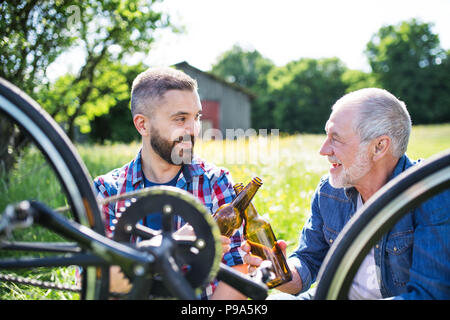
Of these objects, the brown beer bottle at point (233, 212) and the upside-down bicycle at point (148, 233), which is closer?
the upside-down bicycle at point (148, 233)

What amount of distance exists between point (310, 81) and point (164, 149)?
65309 millimetres

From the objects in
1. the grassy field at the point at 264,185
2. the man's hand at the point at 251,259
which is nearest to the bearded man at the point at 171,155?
the man's hand at the point at 251,259

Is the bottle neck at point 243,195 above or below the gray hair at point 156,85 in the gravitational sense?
below

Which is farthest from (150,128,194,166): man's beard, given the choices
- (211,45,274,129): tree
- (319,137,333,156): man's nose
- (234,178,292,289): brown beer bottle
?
(211,45,274,129): tree

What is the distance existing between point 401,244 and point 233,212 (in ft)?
2.68

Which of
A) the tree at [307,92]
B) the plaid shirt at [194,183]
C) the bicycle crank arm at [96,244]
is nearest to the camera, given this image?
the bicycle crank arm at [96,244]

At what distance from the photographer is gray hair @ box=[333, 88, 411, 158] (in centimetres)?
203

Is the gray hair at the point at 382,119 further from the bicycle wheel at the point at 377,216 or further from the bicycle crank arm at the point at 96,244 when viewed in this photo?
the bicycle crank arm at the point at 96,244

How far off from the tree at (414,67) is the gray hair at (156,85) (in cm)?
4768

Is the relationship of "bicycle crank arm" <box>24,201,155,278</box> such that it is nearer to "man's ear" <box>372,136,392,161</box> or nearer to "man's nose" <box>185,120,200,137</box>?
"man's nose" <box>185,120,200,137</box>

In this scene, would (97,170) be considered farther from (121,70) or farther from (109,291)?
(109,291)

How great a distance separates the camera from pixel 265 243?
6.81 feet

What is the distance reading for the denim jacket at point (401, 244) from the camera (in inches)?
60.0

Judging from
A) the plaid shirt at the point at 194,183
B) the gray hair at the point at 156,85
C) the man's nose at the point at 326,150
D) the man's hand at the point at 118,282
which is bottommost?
the man's hand at the point at 118,282
